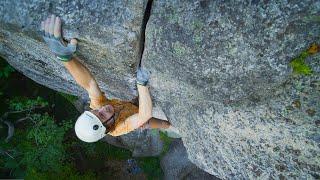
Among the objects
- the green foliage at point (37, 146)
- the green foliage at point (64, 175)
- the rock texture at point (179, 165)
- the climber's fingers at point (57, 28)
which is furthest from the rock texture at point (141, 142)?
the climber's fingers at point (57, 28)

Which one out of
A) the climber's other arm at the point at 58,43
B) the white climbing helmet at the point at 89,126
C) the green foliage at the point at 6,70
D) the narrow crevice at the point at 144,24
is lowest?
the green foliage at the point at 6,70

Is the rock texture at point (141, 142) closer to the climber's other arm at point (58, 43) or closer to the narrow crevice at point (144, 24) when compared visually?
the climber's other arm at point (58, 43)

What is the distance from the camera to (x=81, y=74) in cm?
533

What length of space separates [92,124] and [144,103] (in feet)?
2.51

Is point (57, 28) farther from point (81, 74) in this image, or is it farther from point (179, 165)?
point (179, 165)

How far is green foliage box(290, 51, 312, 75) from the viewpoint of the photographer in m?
3.86

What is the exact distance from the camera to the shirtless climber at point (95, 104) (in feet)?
15.8

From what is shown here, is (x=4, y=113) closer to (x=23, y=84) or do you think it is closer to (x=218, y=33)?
(x=23, y=84)

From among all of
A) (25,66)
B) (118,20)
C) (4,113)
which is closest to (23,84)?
(4,113)

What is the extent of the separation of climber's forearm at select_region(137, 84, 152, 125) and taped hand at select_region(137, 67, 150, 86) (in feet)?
0.32

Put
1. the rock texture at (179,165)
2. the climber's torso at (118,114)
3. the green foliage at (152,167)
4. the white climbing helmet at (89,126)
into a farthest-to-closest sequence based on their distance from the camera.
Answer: the green foliage at (152,167) < the rock texture at (179,165) < the climber's torso at (118,114) < the white climbing helmet at (89,126)

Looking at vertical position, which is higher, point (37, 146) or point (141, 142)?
point (141, 142)

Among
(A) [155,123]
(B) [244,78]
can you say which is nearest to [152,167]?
(A) [155,123]

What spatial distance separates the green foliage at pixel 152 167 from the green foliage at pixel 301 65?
750cm
